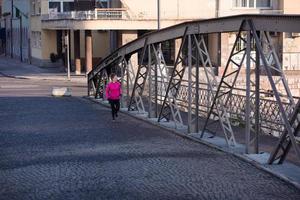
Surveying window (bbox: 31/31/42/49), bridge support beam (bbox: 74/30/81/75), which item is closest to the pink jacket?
bridge support beam (bbox: 74/30/81/75)

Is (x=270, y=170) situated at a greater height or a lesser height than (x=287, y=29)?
lesser

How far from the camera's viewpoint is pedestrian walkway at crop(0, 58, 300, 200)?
10242mm

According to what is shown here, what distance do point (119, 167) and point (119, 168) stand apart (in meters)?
0.11

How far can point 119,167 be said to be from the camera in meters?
12.4

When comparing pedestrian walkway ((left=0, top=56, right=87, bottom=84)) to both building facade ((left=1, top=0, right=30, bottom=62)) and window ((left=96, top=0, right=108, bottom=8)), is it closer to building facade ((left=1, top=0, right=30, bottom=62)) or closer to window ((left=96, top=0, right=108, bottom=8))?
window ((left=96, top=0, right=108, bottom=8))

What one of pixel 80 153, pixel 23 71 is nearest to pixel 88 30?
pixel 23 71

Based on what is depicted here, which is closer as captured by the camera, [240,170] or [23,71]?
[240,170]

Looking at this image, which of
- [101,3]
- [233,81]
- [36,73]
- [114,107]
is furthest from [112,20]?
[233,81]

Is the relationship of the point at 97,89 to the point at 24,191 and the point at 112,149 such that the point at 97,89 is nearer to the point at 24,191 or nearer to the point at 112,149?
the point at 112,149

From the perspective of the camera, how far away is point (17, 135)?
17922 millimetres

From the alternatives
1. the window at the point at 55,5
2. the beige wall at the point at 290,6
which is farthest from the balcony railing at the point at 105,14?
the beige wall at the point at 290,6

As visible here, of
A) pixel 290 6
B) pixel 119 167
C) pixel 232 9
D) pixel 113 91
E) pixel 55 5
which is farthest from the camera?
pixel 55 5

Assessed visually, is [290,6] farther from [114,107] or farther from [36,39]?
[114,107]

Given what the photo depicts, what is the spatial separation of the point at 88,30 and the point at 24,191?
45.5 m
